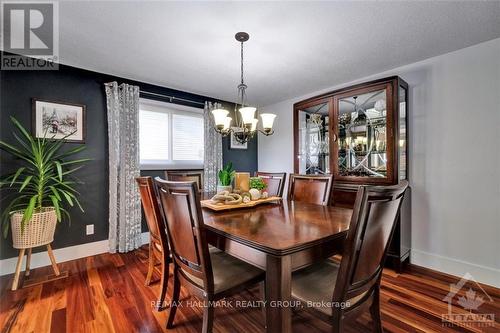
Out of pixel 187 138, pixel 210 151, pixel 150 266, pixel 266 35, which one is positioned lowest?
pixel 150 266

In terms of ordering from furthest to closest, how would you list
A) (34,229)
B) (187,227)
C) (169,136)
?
(169,136), (34,229), (187,227)

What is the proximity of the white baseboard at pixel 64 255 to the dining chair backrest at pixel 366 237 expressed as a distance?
2919 millimetres

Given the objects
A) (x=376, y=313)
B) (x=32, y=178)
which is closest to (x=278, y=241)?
(x=376, y=313)

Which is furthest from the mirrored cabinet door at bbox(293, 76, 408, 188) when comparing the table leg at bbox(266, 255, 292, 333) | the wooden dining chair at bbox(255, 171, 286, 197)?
the table leg at bbox(266, 255, 292, 333)

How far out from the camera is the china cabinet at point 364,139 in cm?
234

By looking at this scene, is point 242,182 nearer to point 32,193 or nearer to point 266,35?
point 266,35

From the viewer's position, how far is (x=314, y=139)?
3238 mm

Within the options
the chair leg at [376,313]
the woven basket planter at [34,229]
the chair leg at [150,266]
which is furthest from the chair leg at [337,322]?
the woven basket planter at [34,229]

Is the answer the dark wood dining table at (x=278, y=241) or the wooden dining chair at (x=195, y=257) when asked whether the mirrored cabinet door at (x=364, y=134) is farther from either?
the wooden dining chair at (x=195, y=257)

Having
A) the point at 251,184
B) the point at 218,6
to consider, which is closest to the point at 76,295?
the point at 251,184

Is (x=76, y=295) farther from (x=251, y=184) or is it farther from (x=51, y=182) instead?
(x=251, y=184)

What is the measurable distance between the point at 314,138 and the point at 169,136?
7.12 feet

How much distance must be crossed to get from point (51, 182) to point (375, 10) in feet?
11.5

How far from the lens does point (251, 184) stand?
2037mm
